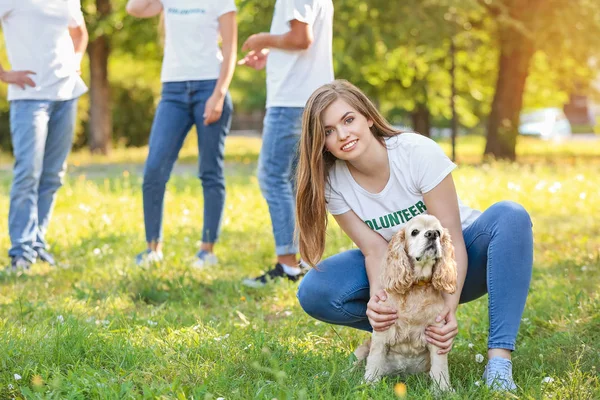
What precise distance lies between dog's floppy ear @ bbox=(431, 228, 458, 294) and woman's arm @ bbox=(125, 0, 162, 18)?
3387 millimetres

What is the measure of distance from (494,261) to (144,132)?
2005 centimetres

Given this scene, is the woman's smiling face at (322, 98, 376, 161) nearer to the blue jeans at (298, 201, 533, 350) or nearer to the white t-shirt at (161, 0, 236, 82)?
the blue jeans at (298, 201, 533, 350)

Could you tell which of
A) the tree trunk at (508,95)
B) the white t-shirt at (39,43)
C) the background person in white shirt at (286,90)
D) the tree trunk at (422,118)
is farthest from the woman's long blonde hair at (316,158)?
the tree trunk at (422,118)

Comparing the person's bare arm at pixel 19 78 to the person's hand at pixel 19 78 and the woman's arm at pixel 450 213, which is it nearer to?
Answer: the person's hand at pixel 19 78

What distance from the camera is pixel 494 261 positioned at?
322cm

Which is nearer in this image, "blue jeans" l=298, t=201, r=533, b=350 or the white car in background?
"blue jeans" l=298, t=201, r=533, b=350

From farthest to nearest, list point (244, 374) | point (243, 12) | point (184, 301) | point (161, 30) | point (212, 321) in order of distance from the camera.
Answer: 1. point (243, 12)
2. point (161, 30)
3. point (184, 301)
4. point (212, 321)
5. point (244, 374)

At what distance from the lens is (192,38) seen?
5359 mm

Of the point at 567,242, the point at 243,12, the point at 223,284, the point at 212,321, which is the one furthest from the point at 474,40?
the point at 212,321

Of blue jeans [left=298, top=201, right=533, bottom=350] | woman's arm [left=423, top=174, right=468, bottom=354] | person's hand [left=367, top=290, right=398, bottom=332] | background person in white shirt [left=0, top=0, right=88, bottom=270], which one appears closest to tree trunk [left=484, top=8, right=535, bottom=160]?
background person in white shirt [left=0, top=0, right=88, bottom=270]

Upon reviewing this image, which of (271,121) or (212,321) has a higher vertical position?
(271,121)

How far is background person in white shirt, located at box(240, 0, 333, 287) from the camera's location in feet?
15.9

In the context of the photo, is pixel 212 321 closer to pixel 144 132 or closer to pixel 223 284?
pixel 223 284

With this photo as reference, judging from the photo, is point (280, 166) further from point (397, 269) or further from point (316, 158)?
point (397, 269)
